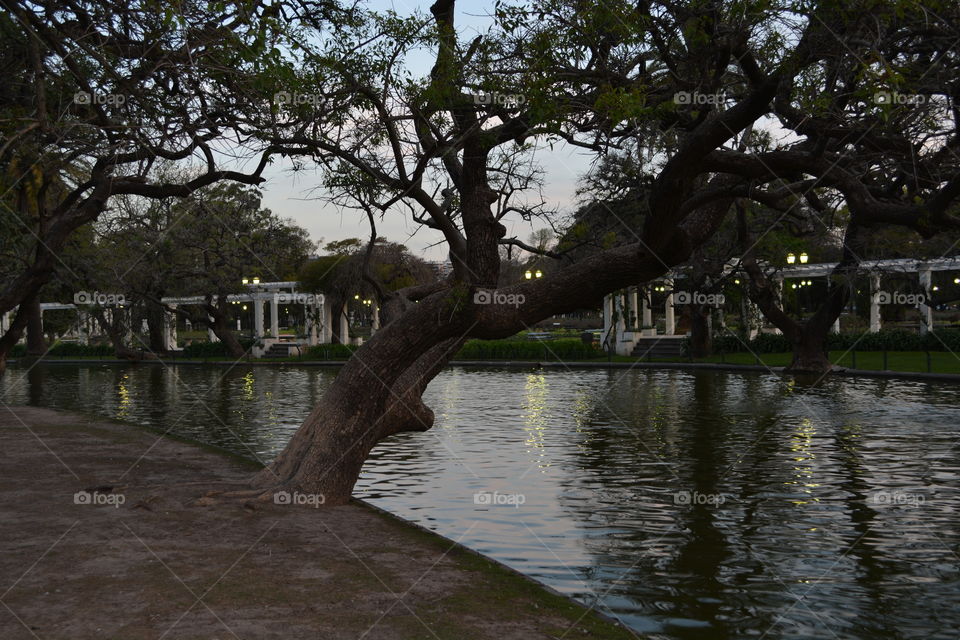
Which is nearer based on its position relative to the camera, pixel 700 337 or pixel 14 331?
pixel 14 331

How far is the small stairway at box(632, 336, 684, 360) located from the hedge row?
2193 mm

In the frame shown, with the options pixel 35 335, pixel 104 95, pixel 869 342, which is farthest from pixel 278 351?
pixel 104 95

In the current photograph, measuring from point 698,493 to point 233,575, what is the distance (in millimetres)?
6659

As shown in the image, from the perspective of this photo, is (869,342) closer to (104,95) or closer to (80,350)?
(104,95)

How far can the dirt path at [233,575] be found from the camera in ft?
20.9

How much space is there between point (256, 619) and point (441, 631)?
1380 mm

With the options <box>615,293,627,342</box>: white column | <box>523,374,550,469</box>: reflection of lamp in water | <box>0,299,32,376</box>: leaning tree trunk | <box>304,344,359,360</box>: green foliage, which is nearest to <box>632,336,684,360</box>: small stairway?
<box>615,293,627,342</box>: white column

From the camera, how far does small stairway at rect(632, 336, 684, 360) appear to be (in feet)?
140

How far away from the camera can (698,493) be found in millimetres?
11883

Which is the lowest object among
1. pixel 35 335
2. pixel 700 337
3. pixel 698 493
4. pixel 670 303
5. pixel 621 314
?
pixel 698 493

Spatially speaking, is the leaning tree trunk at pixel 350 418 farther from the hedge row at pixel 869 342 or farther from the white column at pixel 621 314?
the white column at pixel 621 314

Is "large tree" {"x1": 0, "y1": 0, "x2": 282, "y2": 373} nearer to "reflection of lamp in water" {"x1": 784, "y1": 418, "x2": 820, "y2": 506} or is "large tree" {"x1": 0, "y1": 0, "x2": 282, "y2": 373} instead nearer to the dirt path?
Result: the dirt path

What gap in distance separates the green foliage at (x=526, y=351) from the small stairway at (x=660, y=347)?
228cm

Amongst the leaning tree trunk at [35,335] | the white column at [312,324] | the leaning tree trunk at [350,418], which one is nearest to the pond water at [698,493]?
the leaning tree trunk at [350,418]
